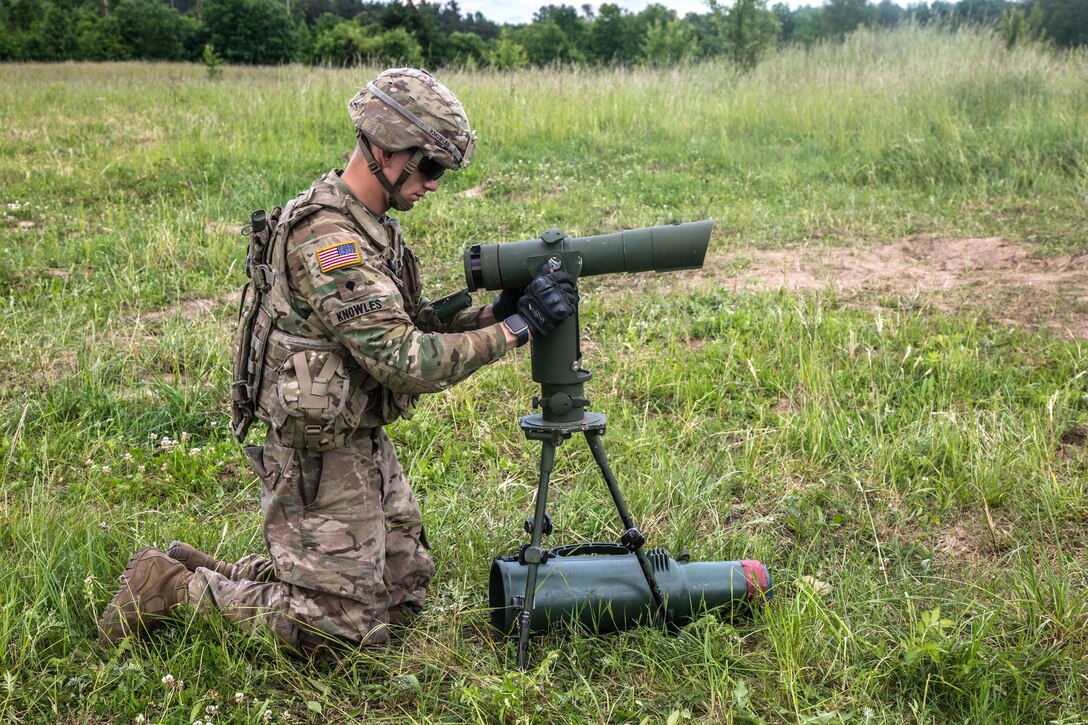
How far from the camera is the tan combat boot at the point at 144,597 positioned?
2.88 m

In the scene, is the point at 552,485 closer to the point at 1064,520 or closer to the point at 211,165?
the point at 1064,520

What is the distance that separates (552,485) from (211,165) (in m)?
6.46

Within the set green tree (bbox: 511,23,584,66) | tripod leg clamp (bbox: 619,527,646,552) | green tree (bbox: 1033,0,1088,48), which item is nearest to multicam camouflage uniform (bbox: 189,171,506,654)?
tripod leg clamp (bbox: 619,527,646,552)

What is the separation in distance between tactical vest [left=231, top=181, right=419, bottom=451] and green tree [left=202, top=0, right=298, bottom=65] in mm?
44667

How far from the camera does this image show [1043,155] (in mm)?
8375

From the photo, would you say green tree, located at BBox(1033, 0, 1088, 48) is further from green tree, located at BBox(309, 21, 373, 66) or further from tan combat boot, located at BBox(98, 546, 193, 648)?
green tree, located at BBox(309, 21, 373, 66)

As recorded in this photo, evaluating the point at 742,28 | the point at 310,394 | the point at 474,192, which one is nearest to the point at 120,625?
the point at 310,394

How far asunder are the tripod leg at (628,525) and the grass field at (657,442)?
14 centimetres

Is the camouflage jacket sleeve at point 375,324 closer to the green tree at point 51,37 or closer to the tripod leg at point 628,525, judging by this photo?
the tripod leg at point 628,525

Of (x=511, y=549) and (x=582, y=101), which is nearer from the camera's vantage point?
(x=511, y=549)

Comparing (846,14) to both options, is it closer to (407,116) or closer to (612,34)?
(407,116)

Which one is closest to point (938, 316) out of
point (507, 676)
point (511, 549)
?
point (511, 549)

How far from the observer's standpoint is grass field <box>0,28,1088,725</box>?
2729 millimetres

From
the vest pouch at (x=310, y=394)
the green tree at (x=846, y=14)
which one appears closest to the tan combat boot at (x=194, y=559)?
the vest pouch at (x=310, y=394)
